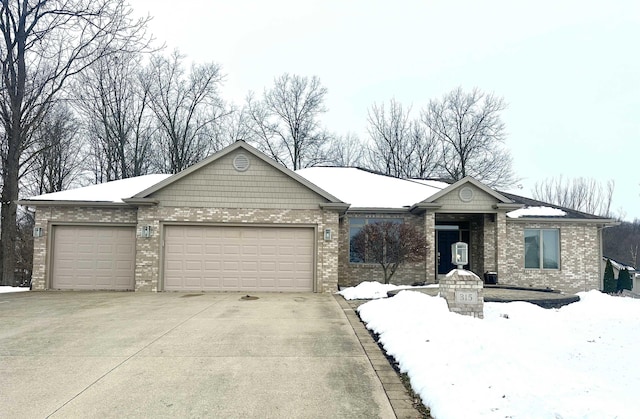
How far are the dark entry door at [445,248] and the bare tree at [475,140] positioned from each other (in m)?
15.9

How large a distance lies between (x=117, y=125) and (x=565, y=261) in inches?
1078

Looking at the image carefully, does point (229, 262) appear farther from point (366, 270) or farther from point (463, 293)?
point (463, 293)

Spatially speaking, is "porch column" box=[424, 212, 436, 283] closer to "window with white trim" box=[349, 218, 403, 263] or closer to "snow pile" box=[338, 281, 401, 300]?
"window with white trim" box=[349, 218, 403, 263]

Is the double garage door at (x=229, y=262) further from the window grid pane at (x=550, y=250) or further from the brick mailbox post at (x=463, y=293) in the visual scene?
the window grid pane at (x=550, y=250)

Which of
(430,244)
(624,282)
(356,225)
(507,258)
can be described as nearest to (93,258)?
(356,225)

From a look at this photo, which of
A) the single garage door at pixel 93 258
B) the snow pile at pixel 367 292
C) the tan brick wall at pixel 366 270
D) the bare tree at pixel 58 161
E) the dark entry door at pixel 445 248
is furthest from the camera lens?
the bare tree at pixel 58 161

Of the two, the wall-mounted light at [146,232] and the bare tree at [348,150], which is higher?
the bare tree at [348,150]

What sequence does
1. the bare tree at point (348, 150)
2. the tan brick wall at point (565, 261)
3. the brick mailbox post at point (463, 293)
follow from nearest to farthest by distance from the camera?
the brick mailbox post at point (463, 293) < the tan brick wall at point (565, 261) < the bare tree at point (348, 150)

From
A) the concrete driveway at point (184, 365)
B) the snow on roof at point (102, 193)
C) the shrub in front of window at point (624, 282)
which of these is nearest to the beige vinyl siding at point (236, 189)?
the snow on roof at point (102, 193)

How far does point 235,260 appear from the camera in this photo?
46.2 feet

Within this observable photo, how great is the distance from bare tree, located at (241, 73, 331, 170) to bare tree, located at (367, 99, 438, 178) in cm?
407

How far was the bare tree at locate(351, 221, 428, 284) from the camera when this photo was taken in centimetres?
1464

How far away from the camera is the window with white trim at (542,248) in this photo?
16750mm

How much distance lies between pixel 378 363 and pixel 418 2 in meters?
12.0
